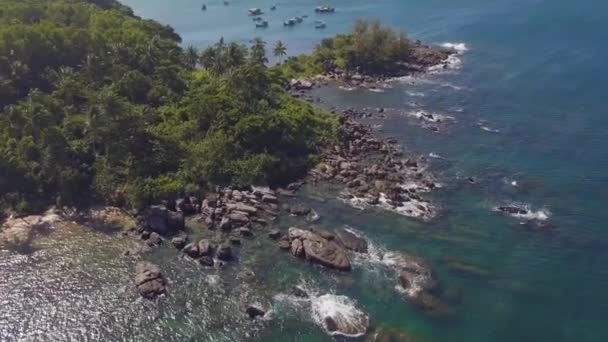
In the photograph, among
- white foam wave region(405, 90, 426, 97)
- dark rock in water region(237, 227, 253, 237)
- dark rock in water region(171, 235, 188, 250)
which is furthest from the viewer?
white foam wave region(405, 90, 426, 97)

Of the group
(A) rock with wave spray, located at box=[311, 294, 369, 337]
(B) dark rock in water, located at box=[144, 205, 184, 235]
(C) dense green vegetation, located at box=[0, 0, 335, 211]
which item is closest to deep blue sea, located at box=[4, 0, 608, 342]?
(A) rock with wave spray, located at box=[311, 294, 369, 337]

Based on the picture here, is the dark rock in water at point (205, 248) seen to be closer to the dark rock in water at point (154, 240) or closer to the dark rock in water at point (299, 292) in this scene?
the dark rock in water at point (154, 240)

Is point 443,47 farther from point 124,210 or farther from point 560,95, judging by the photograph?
point 124,210

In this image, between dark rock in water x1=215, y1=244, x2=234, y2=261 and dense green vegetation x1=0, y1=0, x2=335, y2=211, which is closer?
dark rock in water x1=215, y1=244, x2=234, y2=261

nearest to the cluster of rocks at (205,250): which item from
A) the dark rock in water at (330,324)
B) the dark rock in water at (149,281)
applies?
the dark rock in water at (149,281)

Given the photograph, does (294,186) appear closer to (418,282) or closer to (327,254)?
(327,254)

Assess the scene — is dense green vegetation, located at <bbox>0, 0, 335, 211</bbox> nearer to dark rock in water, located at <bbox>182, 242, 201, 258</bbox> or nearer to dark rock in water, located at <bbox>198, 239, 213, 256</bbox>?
dark rock in water, located at <bbox>182, 242, 201, 258</bbox>

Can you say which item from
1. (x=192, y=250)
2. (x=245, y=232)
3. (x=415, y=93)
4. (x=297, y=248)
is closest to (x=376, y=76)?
(x=415, y=93)
